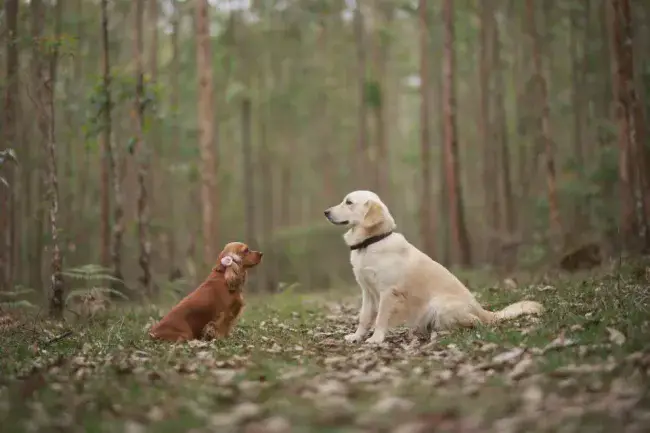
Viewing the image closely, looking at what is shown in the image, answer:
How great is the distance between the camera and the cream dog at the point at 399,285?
7816 mm

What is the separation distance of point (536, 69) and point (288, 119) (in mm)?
17062

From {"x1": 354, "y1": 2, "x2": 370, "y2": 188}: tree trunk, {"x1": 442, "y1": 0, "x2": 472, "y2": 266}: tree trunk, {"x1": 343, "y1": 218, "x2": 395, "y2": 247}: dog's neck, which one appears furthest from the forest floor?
{"x1": 354, "y1": 2, "x2": 370, "y2": 188}: tree trunk

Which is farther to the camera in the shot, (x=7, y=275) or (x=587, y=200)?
(x=587, y=200)

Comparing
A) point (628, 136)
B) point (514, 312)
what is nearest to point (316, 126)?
point (628, 136)

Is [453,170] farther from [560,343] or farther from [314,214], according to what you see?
[314,214]

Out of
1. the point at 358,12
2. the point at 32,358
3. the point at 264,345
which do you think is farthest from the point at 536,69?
the point at 32,358

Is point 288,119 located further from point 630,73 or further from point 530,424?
point 530,424

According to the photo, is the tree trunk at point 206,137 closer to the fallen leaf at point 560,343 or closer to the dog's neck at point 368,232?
the dog's neck at point 368,232

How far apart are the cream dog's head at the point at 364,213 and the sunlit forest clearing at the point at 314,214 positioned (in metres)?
1.54

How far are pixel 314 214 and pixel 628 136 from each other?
102 feet

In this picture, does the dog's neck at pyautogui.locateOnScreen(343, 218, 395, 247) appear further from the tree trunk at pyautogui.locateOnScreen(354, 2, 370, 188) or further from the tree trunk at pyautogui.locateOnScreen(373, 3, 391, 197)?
the tree trunk at pyautogui.locateOnScreen(354, 2, 370, 188)

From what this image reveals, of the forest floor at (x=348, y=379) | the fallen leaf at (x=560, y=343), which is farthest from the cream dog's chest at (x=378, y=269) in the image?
the fallen leaf at (x=560, y=343)

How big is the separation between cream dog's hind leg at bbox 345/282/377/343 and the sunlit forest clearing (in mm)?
352

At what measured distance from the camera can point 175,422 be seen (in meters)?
4.03
